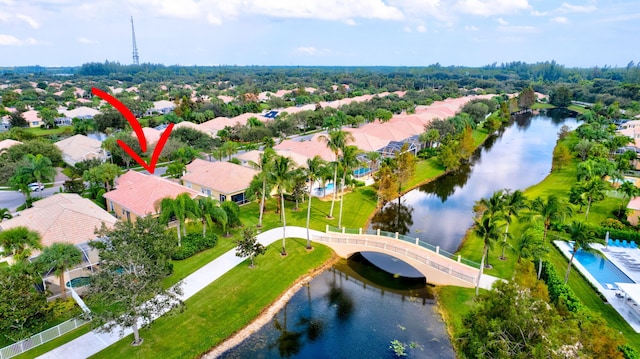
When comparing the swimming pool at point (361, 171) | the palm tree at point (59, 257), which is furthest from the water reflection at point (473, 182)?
the palm tree at point (59, 257)

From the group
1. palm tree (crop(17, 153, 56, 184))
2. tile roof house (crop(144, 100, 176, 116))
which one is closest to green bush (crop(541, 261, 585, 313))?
palm tree (crop(17, 153, 56, 184))

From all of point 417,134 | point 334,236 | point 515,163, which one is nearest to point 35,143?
point 334,236

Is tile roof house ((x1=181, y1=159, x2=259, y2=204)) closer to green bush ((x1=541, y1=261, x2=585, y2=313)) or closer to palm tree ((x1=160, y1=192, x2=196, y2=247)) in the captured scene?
palm tree ((x1=160, y1=192, x2=196, y2=247))

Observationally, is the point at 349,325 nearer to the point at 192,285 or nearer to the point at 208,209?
the point at 192,285

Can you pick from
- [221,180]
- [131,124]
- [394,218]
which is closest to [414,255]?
[394,218]

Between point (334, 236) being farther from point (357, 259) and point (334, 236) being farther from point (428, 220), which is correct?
point (428, 220)
